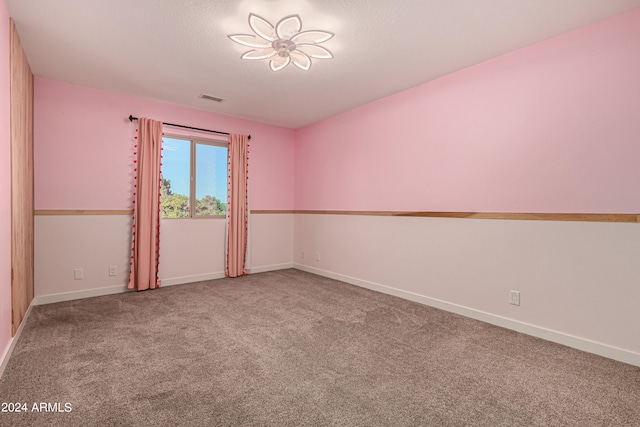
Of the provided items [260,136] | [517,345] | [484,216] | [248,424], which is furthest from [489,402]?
[260,136]

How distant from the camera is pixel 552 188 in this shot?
2.45 meters

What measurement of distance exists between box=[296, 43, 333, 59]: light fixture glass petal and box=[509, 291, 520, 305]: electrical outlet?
2531 mm

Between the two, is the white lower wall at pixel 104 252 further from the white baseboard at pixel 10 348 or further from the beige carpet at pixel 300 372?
the white baseboard at pixel 10 348

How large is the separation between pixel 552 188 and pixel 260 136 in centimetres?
391

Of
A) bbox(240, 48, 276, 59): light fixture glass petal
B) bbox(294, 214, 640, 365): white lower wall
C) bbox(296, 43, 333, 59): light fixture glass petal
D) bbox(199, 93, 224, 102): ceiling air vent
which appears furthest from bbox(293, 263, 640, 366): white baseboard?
bbox(199, 93, 224, 102): ceiling air vent

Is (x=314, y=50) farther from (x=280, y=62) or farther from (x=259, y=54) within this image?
(x=259, y=54)

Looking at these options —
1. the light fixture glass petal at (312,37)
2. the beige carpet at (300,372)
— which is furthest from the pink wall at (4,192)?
the light fixture glass petal at (312,37)

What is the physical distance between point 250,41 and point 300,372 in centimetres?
245

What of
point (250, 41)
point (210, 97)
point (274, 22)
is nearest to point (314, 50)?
point (274, 22)

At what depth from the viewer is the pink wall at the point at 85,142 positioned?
10.8 ft

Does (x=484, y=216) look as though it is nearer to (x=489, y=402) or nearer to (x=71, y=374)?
(x=489, y=402)

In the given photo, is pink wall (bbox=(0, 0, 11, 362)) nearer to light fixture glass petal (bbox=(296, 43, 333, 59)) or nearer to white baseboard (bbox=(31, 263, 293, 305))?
white baseboard (bbox=(31, 263, 293, 305))

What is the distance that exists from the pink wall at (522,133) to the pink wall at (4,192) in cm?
338

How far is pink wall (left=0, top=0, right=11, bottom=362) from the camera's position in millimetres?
1949
